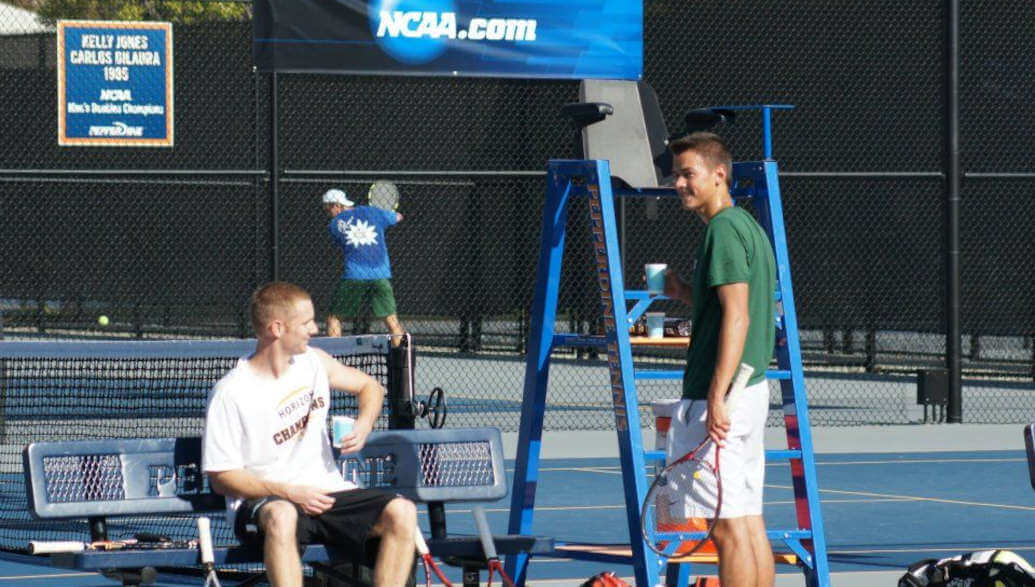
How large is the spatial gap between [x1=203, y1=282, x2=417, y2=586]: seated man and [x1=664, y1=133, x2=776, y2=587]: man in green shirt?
1.08m

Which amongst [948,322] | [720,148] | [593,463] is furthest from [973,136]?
[720,148]

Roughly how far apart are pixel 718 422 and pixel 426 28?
27.8ft

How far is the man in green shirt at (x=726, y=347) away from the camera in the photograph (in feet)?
21.9

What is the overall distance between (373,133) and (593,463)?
33.5ft

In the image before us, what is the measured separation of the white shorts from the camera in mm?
6762

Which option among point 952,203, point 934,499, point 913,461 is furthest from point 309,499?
point 952,203

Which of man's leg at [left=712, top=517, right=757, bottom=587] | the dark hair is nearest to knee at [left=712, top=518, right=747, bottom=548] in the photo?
man's leg at [left=712, top=517, right=757, bottom=587]

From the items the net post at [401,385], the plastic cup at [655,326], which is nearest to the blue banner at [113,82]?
the net post at [401,385]

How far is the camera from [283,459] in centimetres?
653

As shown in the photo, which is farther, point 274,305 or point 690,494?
point 690,494

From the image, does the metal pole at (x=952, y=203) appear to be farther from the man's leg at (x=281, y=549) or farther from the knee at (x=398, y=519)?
the man's leg at (x=281, y=549)

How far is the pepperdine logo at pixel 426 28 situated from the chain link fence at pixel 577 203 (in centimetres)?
411

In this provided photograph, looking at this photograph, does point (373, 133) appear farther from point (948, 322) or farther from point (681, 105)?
point (948, 322)

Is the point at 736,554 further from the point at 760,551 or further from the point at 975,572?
the point at 975,572
